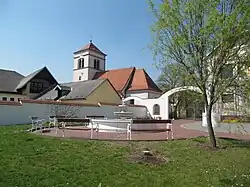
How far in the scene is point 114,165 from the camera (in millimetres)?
7457

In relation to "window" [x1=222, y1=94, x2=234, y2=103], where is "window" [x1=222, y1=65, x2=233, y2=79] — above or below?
above

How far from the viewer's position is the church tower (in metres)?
62.3

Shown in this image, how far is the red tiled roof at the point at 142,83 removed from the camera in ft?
161

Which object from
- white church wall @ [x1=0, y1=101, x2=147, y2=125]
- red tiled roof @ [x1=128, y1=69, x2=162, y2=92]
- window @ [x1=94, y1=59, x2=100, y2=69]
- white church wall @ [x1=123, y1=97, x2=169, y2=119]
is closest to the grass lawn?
white church wall @ [x1=0, y1=101, x2=147, y2=125]

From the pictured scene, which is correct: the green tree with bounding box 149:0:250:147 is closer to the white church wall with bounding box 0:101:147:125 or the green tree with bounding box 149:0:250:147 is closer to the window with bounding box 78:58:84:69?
the white church wall with bounding box 0:101:147:125

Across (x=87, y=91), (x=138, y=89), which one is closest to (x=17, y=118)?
(x=87, y=91)

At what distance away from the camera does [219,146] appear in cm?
1095

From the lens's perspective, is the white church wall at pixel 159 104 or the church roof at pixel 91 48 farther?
the church roof at pixel 91 48

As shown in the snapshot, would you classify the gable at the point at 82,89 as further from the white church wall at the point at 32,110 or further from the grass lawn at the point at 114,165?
the grass lawn at the point at 114,165

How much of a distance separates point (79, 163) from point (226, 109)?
7.57 meters

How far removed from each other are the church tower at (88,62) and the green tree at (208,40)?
5105 centimetres

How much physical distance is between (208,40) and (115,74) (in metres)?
46.6

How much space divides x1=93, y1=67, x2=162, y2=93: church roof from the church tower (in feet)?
20.7

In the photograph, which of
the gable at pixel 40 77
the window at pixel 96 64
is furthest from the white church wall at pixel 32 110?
the window at pixel 96 64
